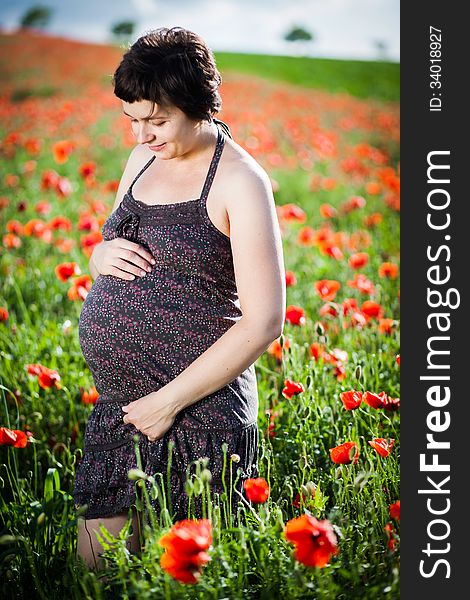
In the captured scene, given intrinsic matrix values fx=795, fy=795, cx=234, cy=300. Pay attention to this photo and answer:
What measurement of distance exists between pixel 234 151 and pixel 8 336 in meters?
1.60

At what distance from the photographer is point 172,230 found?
1.80 metres

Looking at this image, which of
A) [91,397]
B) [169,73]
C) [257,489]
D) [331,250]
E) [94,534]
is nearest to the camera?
[257,489]

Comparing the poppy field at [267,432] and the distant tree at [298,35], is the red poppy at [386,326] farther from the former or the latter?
the distant tree at [298,35]

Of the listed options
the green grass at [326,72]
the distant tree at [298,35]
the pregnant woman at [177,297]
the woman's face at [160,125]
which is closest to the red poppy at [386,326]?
the pregnant woman at [177,297]

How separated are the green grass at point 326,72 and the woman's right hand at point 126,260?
12571mm

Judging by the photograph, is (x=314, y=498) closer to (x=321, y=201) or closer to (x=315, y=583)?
(x=315, y=583)

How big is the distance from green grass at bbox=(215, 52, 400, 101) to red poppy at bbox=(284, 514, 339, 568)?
13.1 m

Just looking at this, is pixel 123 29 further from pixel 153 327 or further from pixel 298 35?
pixel 153 327

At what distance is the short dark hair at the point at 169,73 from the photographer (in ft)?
5.47

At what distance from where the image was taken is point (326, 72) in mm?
17188

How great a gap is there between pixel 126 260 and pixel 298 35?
83.4 ft

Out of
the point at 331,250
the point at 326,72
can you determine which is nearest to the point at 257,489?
the point at 331,250

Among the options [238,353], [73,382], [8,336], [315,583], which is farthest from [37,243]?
[315,583]

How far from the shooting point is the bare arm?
168 cm
